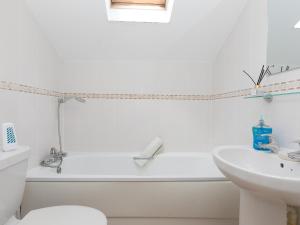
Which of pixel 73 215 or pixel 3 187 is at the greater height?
pixel 3 187

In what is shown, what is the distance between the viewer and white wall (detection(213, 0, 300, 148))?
1.44 metres

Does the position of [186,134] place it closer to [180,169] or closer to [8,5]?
[180,169]

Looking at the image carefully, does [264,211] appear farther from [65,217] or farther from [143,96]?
[143,96]

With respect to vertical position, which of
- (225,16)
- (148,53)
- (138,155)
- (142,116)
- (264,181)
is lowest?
(138,155)

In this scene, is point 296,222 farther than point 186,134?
No

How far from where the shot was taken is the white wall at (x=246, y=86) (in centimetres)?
144

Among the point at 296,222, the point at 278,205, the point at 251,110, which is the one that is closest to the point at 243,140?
the point at 251,110

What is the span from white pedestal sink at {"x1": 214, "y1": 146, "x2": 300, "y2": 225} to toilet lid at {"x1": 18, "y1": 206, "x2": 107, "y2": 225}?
0.72m

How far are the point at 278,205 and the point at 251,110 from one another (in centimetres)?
88

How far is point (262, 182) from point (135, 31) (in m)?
1.85

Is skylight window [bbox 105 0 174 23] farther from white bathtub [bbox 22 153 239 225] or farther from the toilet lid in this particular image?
the toilet lid

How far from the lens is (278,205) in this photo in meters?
1.12

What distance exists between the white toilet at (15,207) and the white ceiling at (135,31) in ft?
4.31

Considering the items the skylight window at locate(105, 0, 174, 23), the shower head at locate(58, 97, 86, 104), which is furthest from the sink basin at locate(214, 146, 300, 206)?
the shower head at locate(58, 97, 86, 104)
